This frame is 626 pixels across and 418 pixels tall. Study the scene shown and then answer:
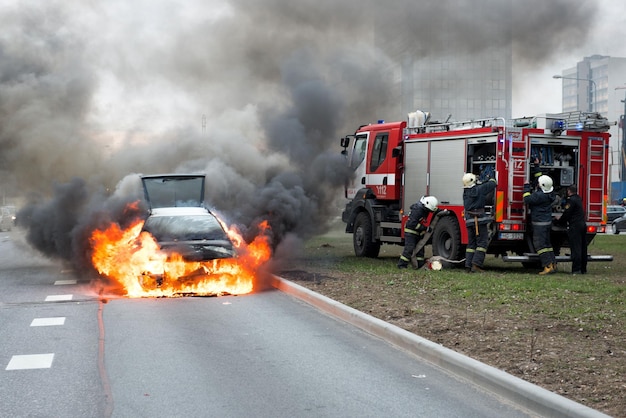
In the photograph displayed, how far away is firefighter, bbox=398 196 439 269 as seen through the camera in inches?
607

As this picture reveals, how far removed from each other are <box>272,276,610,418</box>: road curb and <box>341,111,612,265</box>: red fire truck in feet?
18.2

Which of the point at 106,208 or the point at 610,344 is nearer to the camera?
the point at 610,344

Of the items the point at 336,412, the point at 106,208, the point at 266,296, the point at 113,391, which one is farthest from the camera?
the point at 106,208

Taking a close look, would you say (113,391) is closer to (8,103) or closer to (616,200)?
(8,103)

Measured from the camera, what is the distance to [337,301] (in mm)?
10852

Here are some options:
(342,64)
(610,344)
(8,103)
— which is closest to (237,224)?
(342,64)

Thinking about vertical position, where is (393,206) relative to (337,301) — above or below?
above

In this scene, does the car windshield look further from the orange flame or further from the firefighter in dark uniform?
the firefighter in dark uniform

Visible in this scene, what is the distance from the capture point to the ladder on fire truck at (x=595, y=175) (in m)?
15.3

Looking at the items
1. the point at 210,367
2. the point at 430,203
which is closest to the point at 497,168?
the point at 430,203

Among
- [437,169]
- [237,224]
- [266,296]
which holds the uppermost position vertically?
[437,169]

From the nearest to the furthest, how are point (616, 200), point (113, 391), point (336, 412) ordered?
point (336, 412), point (113, 391), point (616, 200)

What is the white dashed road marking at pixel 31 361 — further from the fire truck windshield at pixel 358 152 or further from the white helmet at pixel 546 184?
the fire truck windshield at pixel 358 152

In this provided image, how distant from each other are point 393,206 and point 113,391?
1197 cm
